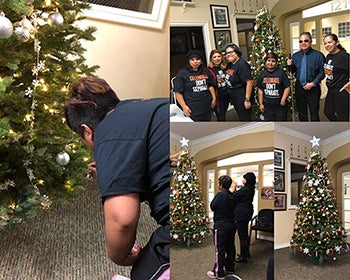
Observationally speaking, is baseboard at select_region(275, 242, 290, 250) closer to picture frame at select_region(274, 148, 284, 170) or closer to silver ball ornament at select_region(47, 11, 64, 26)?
picture frame at select_region(274, 148, 284, 170)

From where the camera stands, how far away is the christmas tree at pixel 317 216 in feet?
2.59

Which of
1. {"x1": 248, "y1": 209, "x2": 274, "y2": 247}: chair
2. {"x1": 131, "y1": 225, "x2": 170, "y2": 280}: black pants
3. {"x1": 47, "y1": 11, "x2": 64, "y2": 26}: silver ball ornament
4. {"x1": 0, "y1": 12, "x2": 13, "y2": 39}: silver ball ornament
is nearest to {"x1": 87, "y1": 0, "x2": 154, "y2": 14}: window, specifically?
{"x1": 47, "y1": 11, "x2": 64, "y2": 26}: silver ball ornament

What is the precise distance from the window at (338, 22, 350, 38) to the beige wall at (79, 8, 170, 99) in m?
2.76

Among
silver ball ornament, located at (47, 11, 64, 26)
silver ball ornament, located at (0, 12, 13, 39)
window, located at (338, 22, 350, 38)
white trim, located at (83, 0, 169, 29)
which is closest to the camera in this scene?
window, located at (338, 22, 350, 38)

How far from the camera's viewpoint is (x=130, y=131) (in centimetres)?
91

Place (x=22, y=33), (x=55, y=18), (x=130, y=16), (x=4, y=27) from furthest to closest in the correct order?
(x=130, y=16), (x=55, y=18), (x=22, y=33), (x=4, y=27)

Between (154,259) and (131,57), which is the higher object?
(131,57)

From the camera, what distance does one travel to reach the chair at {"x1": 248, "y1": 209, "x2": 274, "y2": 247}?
30.6 inches

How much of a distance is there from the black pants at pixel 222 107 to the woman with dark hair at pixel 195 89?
1 cm

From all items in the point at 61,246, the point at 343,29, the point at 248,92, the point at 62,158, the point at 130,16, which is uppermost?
the point at 130,16

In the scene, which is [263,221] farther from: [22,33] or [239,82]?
[22,33]

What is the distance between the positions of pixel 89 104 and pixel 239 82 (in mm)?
487

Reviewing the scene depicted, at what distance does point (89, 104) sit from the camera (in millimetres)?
1087

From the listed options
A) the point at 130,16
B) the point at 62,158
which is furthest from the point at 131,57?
the point at 62,158
